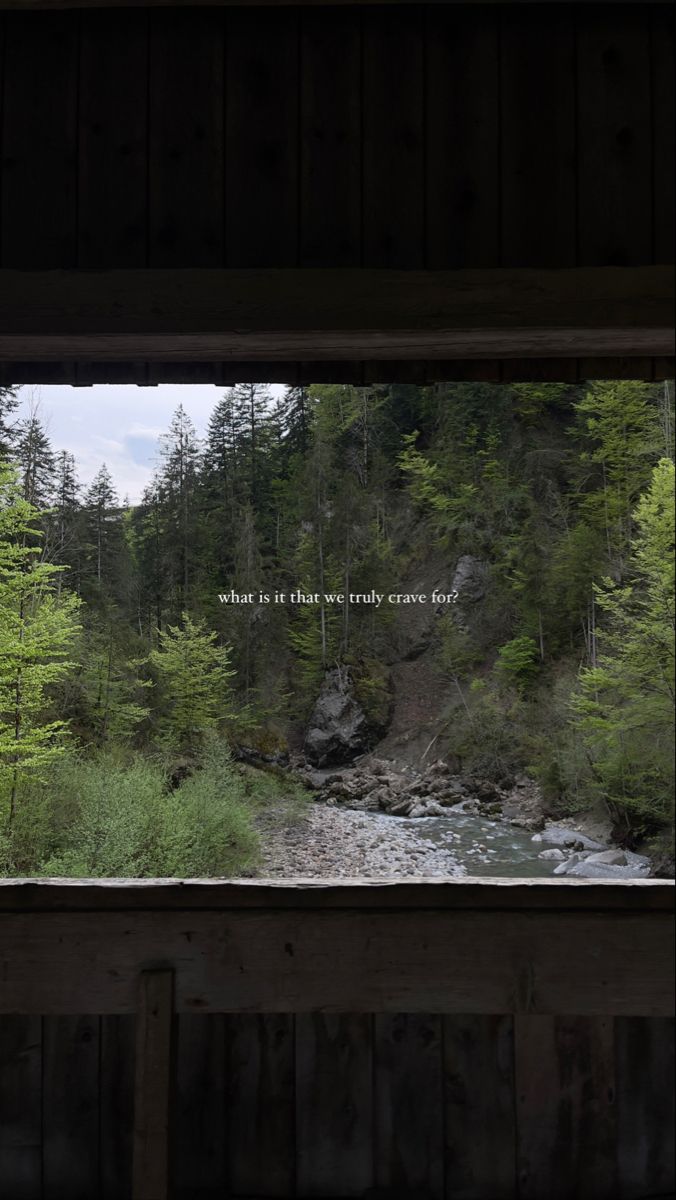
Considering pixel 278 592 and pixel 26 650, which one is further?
pixel 278 592

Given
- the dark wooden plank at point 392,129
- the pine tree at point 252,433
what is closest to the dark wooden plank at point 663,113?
the dark wooden plank at point 392,129

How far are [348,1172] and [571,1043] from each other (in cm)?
53

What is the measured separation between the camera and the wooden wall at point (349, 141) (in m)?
1.38

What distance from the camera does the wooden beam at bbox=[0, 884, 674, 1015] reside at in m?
1.34

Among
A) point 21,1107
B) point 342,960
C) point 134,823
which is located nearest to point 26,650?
point 134,823

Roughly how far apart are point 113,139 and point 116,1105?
192 centimetres

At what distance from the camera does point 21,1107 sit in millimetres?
1572

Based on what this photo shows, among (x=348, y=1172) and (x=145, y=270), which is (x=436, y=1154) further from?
(x=145, y=270)

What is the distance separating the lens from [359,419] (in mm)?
2506

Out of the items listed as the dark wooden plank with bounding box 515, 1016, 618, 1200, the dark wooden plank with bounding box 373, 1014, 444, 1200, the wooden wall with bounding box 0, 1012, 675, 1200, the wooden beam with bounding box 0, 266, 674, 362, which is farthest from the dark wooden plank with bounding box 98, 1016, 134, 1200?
the wooden beam with bounding box 0, 266, 674, 362

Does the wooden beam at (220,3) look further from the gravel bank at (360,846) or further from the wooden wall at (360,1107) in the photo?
the gravel bank at (360,846)

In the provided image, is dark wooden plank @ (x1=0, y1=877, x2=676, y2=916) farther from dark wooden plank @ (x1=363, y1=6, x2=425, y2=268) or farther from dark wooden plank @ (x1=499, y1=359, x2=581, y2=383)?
dark wooden plank @ (x1=363, y1=6, x2=425, y2=268)

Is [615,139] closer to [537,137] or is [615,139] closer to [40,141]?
[537,137]

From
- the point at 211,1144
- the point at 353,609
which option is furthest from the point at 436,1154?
the point at 353,609
